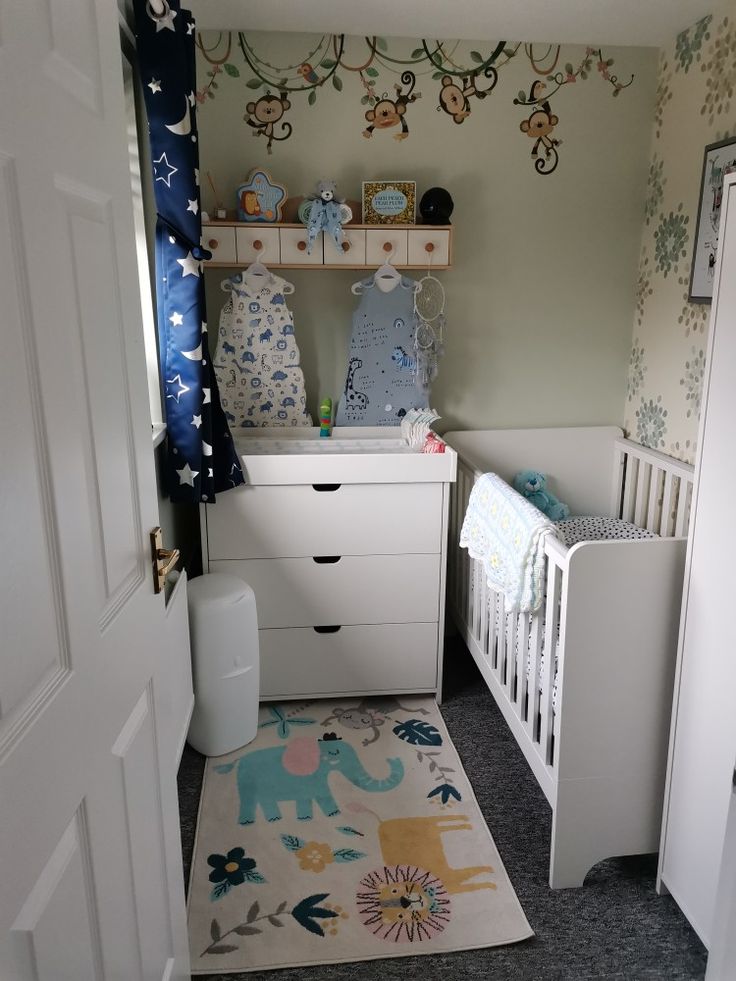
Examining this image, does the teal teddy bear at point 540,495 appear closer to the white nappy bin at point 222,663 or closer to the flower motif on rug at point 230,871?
the white nappy bin at point 222,663

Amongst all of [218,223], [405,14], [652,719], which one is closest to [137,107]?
[218,223]

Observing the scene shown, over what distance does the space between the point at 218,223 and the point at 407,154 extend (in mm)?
730

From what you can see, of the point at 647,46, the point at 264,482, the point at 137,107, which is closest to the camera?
the point at 137,107

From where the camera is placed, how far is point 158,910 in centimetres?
126

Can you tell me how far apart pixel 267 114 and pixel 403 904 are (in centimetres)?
247

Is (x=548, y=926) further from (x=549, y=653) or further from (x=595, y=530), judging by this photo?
(x=595, y=530)

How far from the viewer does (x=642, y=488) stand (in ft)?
9.02

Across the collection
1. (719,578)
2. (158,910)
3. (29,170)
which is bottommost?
(158,910)

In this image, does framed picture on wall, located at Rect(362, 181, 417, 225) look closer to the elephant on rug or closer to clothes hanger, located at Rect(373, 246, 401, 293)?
clothes hanger, located at Rect(373, 246, 401, 293)

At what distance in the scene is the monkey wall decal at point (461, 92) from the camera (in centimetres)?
262

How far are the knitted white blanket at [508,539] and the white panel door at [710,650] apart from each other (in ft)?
1.24

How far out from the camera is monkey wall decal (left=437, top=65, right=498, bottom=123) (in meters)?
2.62

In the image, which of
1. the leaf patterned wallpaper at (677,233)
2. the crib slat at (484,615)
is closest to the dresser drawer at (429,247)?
the leaf patterned wallpaper at (677,233)

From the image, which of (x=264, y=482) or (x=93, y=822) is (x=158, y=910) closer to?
(x=93, y=822)
